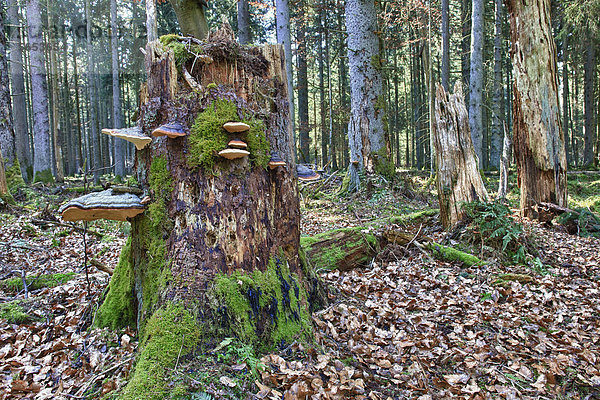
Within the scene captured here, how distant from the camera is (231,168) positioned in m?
3.00

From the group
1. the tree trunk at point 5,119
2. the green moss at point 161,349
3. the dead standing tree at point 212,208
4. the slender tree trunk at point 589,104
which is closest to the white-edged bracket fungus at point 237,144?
the dead standing tree at point 212,208

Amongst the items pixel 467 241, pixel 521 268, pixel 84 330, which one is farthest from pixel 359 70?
pixel 84 330

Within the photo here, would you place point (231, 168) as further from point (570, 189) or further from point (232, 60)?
point (570, 189)

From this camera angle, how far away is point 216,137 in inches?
119

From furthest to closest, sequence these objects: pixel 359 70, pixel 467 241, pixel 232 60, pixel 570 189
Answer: pixel 570 189
pixel 359 70
pixel 467 241
pixel 232 60

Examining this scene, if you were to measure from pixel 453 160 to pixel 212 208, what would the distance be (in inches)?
204

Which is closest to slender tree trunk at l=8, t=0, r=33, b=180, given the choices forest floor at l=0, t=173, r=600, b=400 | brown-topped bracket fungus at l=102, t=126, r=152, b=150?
forest floor at l=0, t=173, r=600, b=400

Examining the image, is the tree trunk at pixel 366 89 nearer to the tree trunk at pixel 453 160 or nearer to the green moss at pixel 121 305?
the tree trunk at pixel 453 160

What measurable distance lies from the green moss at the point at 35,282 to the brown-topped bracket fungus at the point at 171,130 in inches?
112

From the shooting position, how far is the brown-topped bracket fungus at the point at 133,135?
109 inches

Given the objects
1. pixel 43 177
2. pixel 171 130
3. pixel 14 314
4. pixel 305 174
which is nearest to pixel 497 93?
pixel 305 174

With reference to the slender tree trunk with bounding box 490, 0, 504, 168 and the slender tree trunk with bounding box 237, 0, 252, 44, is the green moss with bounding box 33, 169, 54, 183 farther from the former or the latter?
the slender tree trunk with bounding box 490, 0, 504, 168

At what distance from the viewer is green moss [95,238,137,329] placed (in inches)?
129

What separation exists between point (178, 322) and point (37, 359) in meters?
1.23
